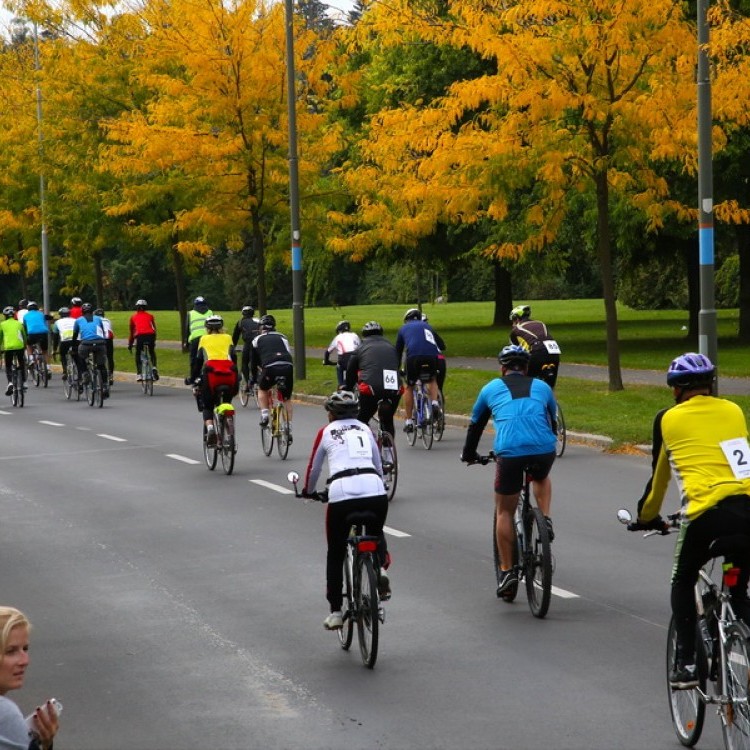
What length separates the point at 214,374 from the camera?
18.2 metres

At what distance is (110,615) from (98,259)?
39.1m

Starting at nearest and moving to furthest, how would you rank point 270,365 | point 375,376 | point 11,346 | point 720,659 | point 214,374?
point 720,659
point 375,376
point 214,374
point 270,365
point 11,346

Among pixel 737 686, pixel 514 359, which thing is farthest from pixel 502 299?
pixel 737 686

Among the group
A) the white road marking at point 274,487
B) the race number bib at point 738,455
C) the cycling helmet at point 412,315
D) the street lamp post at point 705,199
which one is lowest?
the white road marking at point 274,487

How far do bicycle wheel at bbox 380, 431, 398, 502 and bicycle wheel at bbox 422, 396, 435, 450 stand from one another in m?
4.09

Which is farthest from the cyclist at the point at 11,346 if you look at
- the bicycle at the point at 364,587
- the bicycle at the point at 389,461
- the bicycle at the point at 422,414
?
the bicycle at the point at 364,587

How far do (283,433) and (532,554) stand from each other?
939 cm

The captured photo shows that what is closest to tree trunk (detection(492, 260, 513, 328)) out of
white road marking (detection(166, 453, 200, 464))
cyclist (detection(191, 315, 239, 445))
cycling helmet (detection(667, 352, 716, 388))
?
white road marking (detection(166, 453, 200, 464))

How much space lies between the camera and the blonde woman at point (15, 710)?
450 centimetres

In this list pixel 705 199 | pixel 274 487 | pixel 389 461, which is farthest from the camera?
pixel 705 199

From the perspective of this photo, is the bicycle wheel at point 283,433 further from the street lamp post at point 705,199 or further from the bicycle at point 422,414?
the street lamp post at point 705,199

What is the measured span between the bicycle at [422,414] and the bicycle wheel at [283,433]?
1637mm

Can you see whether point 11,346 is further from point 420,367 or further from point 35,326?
point 420,367

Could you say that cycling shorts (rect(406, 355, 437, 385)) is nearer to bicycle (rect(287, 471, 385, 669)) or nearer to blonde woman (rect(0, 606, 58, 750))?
bicycle (rect(287, 471, 385, 669))
